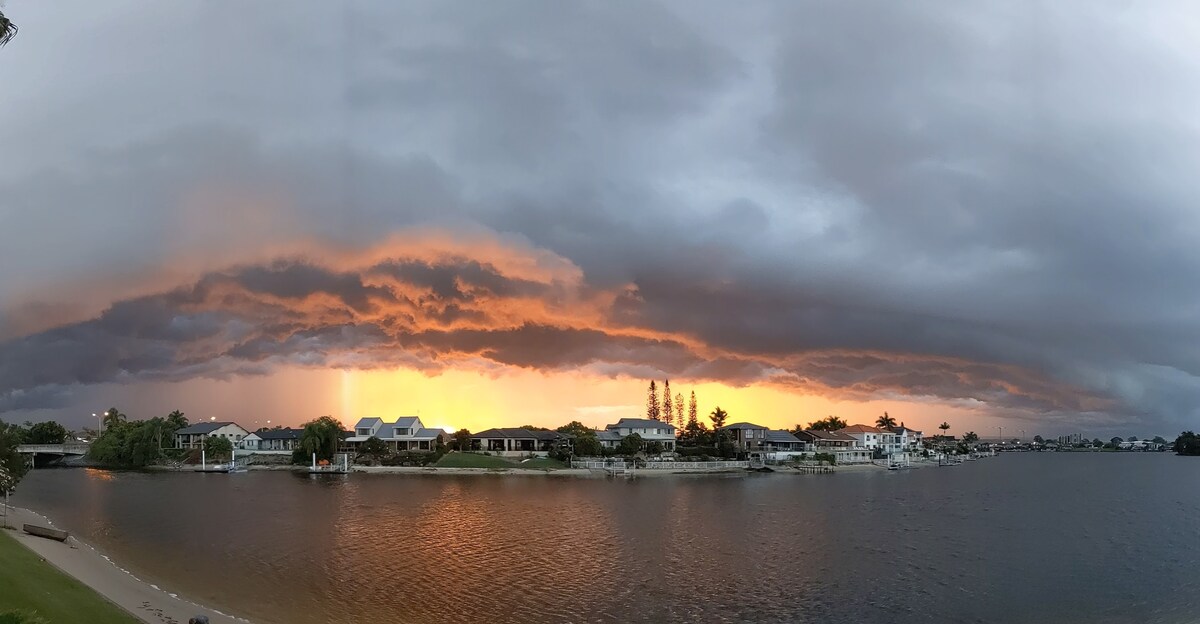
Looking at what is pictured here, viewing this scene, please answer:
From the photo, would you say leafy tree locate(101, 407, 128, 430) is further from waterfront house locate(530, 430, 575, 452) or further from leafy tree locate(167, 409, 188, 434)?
waterfront house locate(530, 430, 575, 452)

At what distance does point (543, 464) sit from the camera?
135 meters

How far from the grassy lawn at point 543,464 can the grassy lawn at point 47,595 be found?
10038 cm

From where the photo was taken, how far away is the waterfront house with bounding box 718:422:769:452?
556ft

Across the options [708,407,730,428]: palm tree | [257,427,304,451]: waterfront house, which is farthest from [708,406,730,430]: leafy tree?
[257,427,304,451]: waterfront house

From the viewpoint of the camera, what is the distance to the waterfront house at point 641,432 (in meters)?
155

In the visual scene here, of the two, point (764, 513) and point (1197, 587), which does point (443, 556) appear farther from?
point (1197, 587)

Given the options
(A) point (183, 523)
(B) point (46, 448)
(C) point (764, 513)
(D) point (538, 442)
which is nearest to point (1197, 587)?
(C) point (764, 513)

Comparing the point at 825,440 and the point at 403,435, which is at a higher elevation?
the point at 403,435

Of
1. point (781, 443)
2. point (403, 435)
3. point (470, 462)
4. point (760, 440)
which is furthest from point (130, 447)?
point (781, 443)

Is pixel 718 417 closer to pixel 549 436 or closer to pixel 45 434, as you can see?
pixel 549 436

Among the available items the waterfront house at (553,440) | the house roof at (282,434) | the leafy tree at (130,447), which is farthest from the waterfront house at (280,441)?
the waterfront house at (553,440)

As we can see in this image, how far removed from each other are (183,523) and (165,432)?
4420 inches

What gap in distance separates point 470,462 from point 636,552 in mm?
83241

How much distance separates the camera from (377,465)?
13900cm
